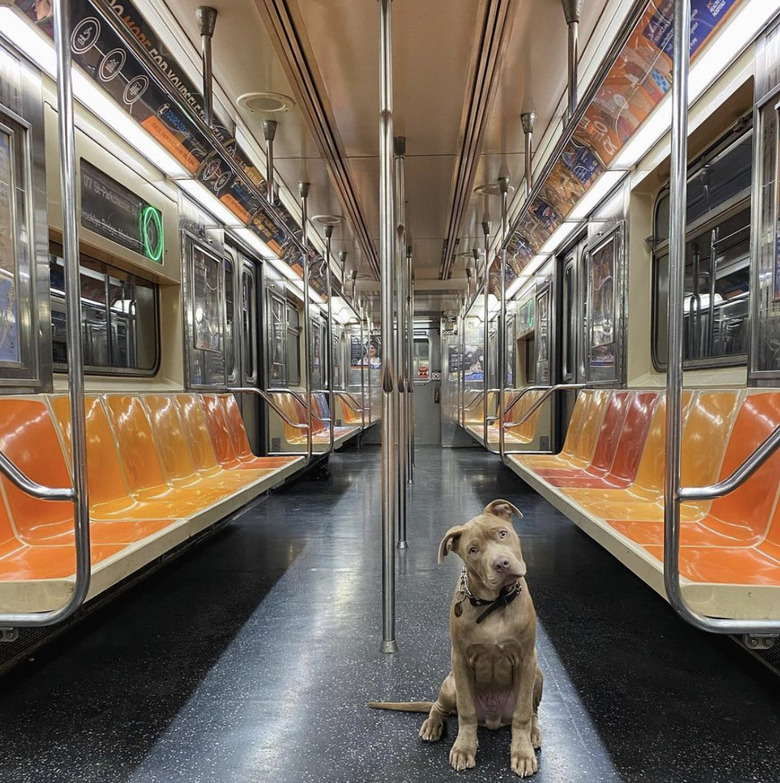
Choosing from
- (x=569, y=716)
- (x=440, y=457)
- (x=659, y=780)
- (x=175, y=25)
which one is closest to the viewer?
(x=659, y=780)

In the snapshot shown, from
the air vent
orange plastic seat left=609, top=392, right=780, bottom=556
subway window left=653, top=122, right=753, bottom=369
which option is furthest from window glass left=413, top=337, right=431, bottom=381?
orange plastic seat left=609, top=392, right=780, bottom=556

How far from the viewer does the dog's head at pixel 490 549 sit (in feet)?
4.28

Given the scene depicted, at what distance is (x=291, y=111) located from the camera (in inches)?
158

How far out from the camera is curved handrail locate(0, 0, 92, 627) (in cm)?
128

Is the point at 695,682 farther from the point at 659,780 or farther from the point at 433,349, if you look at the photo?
the point at 433,349

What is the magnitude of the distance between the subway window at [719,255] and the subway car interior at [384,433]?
2cm

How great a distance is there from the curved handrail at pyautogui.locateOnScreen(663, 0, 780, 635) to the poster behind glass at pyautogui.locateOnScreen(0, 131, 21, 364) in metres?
2.40

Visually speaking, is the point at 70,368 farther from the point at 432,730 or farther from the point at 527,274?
the point at 527,274

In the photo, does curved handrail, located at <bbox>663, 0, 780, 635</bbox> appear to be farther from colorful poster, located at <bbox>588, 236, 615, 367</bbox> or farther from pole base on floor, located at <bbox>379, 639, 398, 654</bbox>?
colorful poster, located at <bbox>588, 236, 615, 367</bbox>

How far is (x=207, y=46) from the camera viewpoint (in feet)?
9.59

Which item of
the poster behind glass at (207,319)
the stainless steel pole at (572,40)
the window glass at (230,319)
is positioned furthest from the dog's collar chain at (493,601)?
the window glass at (230,319)

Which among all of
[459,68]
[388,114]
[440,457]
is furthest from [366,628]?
[440,457]

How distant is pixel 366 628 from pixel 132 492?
1.28 metres

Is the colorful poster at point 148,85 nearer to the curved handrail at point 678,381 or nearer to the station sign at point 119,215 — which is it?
the station sign at point 119,215
